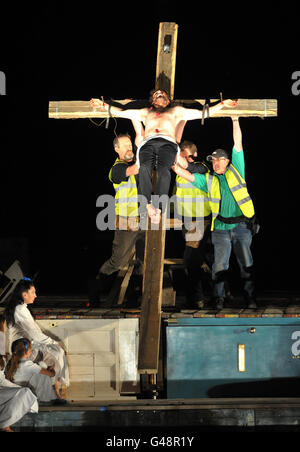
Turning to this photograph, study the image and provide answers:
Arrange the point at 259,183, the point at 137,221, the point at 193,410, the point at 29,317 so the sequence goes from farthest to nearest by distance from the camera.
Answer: the point at 259,183, the point at 137,221, the point at 29,317, the point at 193,410

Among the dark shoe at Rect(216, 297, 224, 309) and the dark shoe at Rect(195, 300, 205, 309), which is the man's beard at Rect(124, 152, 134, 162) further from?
the dark shoe at Rect(216, 297, 224, 309)

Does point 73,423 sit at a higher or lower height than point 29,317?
lower

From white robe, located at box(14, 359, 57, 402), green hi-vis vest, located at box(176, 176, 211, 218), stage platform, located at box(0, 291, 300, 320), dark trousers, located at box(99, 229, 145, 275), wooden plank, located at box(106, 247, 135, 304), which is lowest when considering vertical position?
white robe, located at box(14, 359, 57, 402)

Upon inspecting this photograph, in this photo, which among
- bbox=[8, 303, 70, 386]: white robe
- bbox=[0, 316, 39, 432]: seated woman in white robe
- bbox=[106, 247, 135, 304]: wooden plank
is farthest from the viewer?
bbox=[106, 247, 135, 304]: wooden plank

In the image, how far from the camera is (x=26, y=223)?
11.1 m

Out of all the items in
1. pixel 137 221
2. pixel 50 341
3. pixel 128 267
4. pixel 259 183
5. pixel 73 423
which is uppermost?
pixel 259 183

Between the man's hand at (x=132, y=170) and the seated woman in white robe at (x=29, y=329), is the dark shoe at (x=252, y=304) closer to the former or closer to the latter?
the man's hand at (x=132, y=170)

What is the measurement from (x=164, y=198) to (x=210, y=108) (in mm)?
1101

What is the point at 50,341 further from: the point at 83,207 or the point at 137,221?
the point at 83,207

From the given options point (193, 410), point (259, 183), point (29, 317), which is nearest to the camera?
point (193, 410)

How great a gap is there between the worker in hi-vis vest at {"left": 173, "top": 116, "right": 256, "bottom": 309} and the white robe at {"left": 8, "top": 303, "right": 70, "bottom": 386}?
70.8 inches

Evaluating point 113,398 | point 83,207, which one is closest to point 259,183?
point 83,207

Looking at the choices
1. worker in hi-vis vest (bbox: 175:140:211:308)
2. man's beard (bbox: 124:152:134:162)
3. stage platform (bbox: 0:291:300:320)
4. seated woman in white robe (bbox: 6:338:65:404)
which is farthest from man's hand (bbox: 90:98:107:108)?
seated woman in white robe (bbox: 6:338:65:404)

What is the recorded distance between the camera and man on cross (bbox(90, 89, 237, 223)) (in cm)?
750
